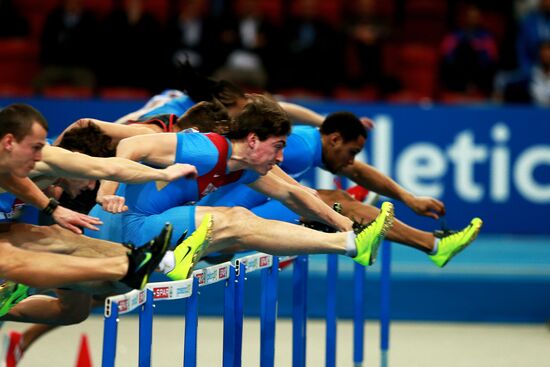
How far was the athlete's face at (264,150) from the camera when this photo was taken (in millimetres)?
6637

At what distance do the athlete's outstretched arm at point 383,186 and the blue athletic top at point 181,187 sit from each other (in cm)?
169

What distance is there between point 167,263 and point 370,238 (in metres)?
1.16

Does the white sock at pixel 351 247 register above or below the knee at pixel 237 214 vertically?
below

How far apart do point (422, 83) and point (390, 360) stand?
4788 millimetres

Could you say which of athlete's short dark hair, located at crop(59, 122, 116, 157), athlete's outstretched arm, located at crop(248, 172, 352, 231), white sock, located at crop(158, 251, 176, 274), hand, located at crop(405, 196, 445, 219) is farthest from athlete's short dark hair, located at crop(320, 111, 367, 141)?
white sock, located at crop(158, 251, 176, 274)

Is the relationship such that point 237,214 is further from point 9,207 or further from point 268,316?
point 9,207

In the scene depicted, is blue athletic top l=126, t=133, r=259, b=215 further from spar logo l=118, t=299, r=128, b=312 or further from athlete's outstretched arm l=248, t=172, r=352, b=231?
spar logo l=118, t=299, r=128, b=312

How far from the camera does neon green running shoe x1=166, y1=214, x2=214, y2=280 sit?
598 centimetres

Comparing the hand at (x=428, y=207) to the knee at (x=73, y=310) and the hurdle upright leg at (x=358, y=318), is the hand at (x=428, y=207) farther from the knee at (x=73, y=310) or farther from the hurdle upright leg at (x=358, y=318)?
the knee at (x=73, y=310)

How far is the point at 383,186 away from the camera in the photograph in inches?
337

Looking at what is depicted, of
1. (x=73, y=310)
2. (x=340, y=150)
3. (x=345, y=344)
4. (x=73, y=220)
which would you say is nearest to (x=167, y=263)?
(x=73, y=220)

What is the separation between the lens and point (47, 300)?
23.4 feet

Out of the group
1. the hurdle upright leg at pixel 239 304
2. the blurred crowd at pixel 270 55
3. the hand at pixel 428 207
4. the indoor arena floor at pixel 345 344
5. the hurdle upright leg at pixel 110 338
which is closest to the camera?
the hurdle upright leg at pixel 110 338

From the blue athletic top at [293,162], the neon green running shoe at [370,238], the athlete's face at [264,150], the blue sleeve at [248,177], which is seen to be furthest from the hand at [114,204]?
the blue athletic top at [293,162]
